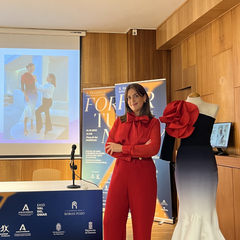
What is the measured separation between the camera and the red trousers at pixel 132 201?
2184 millimetres

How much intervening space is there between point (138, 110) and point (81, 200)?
0.85 m

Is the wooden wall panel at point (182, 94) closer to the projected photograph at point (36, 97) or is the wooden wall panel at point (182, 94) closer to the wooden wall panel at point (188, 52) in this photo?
the wooden wall panel at point (188, 52)

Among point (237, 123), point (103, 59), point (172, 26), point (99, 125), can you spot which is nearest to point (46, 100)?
point (99, 125)

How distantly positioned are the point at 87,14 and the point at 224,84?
2.41 m

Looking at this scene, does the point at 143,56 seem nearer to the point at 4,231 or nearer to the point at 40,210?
the point at 40,210

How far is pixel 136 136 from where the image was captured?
2.33m

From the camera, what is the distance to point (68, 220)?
2.16 metres

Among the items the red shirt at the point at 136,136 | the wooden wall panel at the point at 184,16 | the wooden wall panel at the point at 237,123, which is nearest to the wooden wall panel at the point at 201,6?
the wooden wall panel at the point at 184,16

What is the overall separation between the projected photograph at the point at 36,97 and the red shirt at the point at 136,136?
3049 mm

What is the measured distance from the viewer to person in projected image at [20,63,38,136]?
17.0 feet

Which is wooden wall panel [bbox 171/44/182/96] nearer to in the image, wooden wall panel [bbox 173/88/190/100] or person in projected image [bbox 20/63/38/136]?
wooden wall panel [bbox 173/88/190/100]

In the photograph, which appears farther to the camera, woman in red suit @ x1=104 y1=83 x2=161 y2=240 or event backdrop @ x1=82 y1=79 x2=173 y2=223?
event backdrop @ x1=82 y1=79 x2=173 y2=223

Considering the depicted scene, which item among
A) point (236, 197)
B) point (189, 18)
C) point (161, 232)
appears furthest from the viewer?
point (189, 18)

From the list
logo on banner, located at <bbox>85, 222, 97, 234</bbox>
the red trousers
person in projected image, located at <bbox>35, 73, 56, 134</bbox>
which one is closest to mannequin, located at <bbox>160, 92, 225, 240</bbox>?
the red trousers
